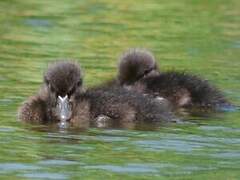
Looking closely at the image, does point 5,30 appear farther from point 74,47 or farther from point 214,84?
point 214,84

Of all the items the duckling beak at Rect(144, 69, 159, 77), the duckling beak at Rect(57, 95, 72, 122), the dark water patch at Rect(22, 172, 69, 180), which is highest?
the duckling beak at Rect(144, 69, 159, 77)

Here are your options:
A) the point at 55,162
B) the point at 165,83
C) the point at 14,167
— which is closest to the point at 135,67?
the point at 165,83

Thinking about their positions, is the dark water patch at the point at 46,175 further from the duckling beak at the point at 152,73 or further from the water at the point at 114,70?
the duckling beak at the point at 152,73

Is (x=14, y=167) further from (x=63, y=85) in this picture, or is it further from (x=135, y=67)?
(x=135, y=67)

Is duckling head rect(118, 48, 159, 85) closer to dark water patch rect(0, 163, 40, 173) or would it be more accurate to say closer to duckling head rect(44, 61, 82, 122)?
duckling head rect(44, 61, 82, 122)

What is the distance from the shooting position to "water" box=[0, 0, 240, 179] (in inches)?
382

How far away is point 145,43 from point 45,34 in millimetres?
1446

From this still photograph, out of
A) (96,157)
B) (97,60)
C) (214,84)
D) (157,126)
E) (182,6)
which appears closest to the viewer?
(96,157)

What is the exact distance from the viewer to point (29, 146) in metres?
10.4

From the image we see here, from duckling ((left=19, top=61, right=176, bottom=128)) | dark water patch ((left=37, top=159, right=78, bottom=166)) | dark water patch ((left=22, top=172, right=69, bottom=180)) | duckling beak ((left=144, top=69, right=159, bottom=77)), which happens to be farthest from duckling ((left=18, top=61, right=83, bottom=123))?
dark water patch ((left=22, top=172, right=69, bottom=180))

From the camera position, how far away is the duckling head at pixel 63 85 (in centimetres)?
1145

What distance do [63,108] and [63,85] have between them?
0.68ft

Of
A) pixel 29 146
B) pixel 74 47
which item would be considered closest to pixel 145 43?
pixel 74 47

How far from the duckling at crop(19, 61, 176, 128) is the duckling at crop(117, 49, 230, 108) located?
1113 mm
